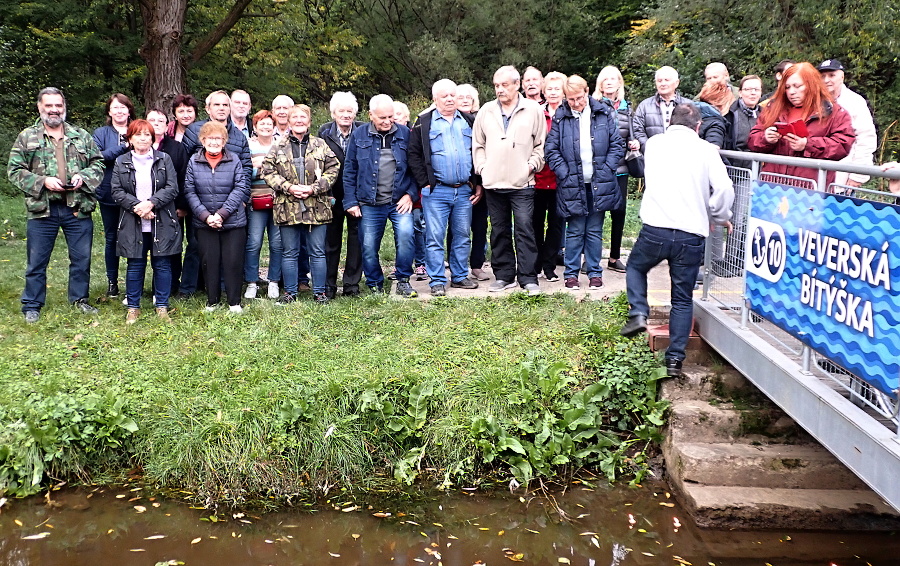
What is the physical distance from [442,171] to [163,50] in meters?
7.44

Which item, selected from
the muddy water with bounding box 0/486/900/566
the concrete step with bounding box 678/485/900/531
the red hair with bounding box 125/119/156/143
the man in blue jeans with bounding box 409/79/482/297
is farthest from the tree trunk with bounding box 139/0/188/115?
the concrete step with bounding box 678/485/900/531

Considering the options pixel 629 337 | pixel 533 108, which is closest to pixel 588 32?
pixel 533 108

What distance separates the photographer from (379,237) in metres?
8.42

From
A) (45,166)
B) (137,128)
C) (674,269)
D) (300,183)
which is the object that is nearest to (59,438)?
(45,166)

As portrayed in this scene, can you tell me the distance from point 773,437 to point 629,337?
1324mm

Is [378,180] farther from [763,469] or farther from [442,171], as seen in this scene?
[763,469]

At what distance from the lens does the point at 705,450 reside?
598cm

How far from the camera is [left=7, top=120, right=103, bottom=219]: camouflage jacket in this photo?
7.61m

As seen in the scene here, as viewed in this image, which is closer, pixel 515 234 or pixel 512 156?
pixel 512 156

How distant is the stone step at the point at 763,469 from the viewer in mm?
5879

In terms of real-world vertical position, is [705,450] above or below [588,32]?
below

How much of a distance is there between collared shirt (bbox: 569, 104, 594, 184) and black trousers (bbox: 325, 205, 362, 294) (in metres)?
2.31

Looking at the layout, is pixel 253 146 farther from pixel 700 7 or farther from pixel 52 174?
pixel 700 7

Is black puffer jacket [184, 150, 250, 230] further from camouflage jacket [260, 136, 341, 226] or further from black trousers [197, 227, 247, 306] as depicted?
camouflage jacket [260, 136, 341, 226]
